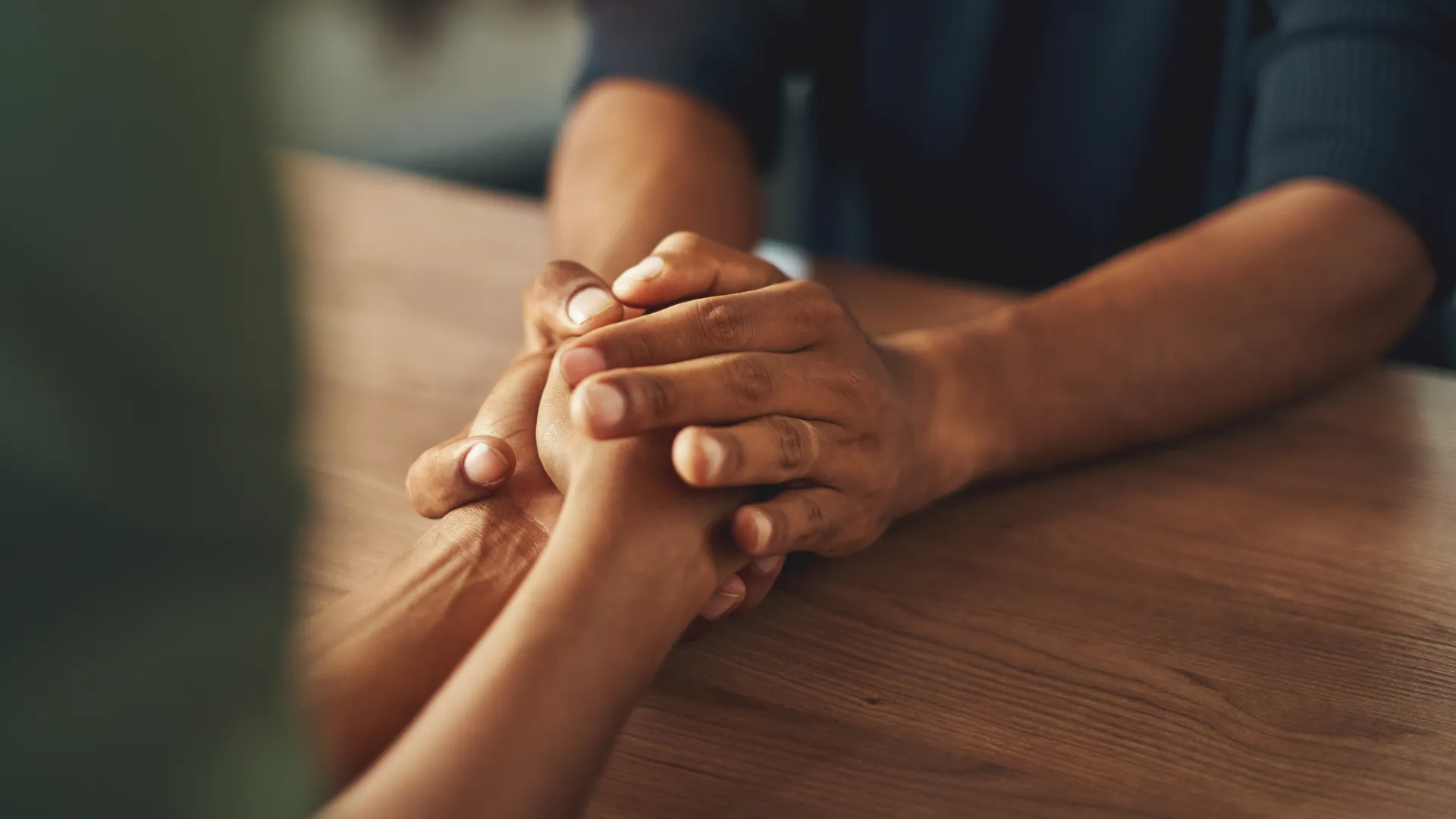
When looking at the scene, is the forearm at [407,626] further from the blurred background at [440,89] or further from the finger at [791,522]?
the blurred background at [440,89]

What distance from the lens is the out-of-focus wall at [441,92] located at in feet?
7.29

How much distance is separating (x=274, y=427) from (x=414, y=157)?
2104 mm

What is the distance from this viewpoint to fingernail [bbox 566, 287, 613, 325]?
24.6 inches

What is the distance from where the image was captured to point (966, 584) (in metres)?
0.62

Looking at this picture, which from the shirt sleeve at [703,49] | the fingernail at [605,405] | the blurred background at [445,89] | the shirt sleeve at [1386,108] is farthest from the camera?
the blurred background at [445,89]

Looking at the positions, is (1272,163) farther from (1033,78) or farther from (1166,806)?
(1166,806)

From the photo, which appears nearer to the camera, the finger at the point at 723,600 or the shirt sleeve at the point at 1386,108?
the finger at the point at 723,600

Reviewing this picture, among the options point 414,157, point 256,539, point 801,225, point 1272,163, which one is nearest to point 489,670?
point 256,539

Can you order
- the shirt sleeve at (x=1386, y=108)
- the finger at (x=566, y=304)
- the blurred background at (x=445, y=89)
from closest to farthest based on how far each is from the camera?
the finger at (x=566, y=304), the shirt sleeve at (x=1386, y=108), the blurred background at (x=445, y=89)

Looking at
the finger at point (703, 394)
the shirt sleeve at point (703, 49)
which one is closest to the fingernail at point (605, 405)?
the finger at point (703, 394)

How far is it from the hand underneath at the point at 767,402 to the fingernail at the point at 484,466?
60mm

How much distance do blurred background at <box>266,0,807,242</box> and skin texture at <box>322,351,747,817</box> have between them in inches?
61.0

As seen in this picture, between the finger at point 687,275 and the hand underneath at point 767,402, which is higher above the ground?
the finger at point 687,275

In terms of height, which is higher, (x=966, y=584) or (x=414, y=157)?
(x=966, y=584)
